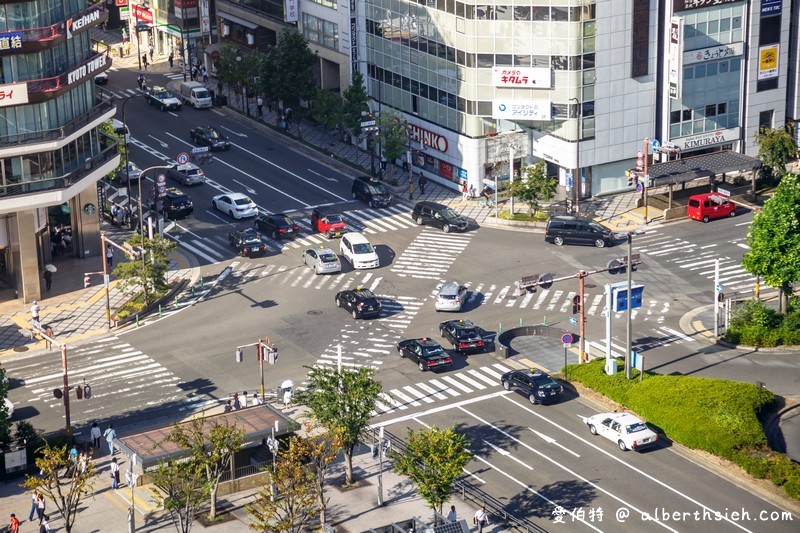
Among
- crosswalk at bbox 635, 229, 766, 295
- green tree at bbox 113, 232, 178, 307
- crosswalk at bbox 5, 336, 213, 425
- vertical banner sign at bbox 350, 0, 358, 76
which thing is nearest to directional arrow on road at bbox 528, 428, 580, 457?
crosswalk at bbox 5, 336, 213, 425

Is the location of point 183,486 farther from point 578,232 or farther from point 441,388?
point 578,232

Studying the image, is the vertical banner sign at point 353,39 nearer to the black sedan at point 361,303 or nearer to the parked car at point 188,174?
the parked car at point 188,174

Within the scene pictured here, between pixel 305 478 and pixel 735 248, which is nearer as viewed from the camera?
pixel 305 478

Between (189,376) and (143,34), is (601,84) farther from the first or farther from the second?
(143,34)

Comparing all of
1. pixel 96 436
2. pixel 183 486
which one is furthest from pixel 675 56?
pixel 183 486

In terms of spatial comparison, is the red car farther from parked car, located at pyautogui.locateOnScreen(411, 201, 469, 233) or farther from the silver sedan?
parked car, located at pyautogui.locateOnScreen(411, 201, 469, 233)

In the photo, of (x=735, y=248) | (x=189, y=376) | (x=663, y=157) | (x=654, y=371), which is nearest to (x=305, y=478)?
(x=189, y=376)
